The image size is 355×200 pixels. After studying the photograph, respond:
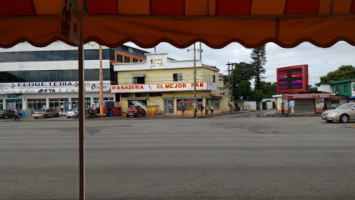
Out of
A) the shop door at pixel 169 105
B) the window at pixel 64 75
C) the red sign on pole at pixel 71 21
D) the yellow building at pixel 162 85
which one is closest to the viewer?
the red sign on pole at pixel 71 21

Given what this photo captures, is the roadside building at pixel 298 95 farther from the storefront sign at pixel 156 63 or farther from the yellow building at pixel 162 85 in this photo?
the storefront sign at pixel 156 63

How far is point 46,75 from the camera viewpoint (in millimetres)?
47250

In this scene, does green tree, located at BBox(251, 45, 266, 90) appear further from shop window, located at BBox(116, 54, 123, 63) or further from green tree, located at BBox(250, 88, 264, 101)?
shop window, located at BBox(116, 54, 123, 63)

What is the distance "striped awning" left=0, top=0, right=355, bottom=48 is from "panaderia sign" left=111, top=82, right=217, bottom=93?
3730 cm

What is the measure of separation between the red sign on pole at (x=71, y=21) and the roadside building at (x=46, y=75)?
44.2 metres

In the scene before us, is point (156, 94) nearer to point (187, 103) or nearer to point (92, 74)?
point (187, 103)

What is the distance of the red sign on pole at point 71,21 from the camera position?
298 centimetres

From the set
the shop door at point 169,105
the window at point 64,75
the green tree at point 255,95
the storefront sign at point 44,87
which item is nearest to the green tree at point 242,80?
the green tree at point 255,95

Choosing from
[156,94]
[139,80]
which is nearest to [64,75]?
Result: [139,80]

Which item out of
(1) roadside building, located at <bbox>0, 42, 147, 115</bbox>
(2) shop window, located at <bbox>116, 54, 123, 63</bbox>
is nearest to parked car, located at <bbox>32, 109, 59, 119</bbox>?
(1) roadside building, located at <bbox>0, 42, 147, 115</bbox>

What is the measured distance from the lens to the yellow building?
44250 mm

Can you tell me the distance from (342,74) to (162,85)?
152 feet

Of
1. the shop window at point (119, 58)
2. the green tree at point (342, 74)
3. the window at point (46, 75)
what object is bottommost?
the window at point (46, 75)

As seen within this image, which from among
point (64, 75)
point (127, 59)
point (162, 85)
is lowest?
point (162, 85)
